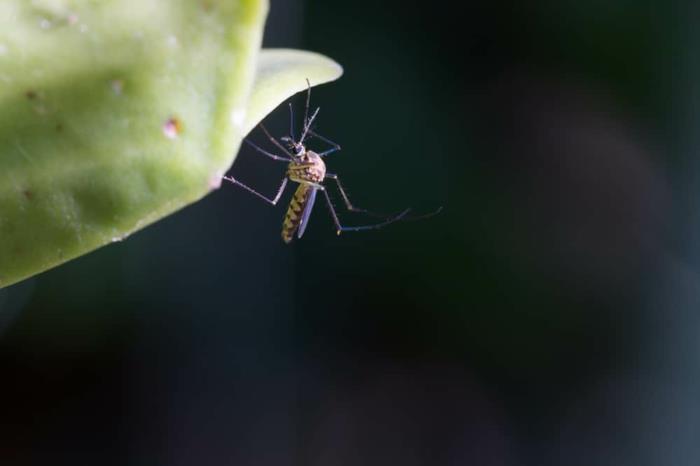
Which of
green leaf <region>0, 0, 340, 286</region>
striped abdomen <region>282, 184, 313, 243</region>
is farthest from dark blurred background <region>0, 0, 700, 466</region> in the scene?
green leaf <region>0, 0, 340, 286</region>

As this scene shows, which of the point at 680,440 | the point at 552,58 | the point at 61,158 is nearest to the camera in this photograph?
the point at 61,158

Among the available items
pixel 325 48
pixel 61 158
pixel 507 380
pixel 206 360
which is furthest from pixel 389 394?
pixel 61 158

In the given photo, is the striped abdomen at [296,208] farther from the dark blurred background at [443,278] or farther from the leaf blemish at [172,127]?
the leaf blemish at [172,127]

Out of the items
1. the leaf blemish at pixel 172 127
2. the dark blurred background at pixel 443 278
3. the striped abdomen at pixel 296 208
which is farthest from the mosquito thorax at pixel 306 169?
the leaf blemish at pixel 172 127

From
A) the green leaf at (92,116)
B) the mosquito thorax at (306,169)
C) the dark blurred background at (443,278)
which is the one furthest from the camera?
the dark blurred background at (443,278)

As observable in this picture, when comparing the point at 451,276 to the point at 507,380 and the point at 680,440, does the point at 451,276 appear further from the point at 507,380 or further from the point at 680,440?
the point at 680,440

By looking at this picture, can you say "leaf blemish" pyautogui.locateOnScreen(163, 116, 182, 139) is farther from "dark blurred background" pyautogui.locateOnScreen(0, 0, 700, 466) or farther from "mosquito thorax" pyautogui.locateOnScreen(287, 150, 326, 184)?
"dark blurred background" pyautogui.locateOnScreen(0, 0, 700, 466)

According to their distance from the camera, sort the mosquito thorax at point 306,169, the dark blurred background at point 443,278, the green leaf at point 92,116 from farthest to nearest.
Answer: the dark blurred background at point 443,278 → the mosquito thorax at point 306,169 → the green leaf at point 92,116
